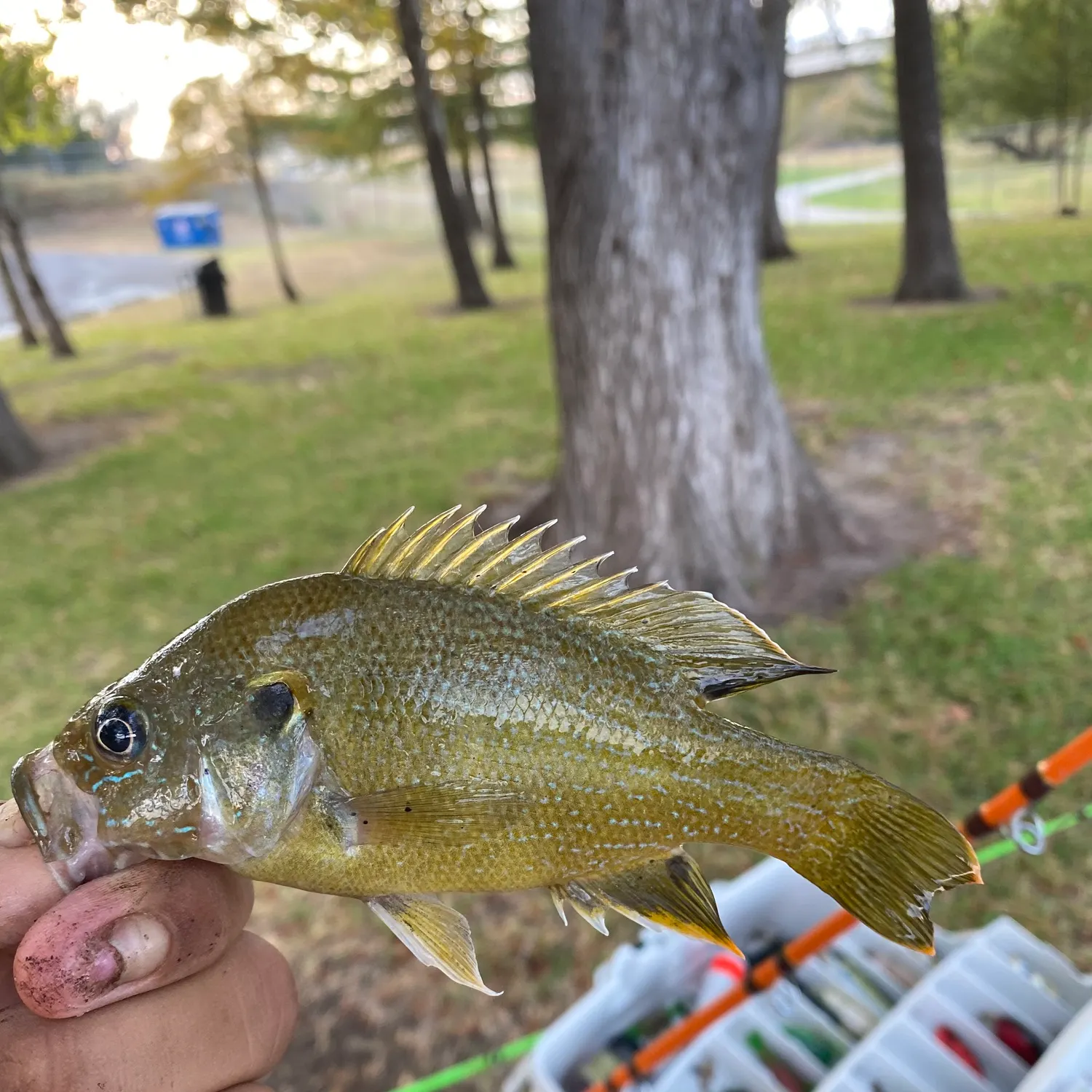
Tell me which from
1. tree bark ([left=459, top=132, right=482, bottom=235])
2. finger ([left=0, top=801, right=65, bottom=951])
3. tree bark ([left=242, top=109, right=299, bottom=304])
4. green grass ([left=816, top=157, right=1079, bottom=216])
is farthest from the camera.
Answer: tree bark ([left=459, top=132, right=482, bottom=235])

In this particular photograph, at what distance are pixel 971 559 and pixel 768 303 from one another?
32.9 feet

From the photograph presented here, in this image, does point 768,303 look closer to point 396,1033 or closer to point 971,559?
point 971,559

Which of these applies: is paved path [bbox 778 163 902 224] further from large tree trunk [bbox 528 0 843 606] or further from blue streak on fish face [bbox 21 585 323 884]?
blue streak on fish face [bbox 21 585 323 884]

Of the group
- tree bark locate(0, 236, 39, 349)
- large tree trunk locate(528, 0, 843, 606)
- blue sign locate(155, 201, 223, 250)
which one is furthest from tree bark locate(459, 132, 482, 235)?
large tree trunk locate(528, 0, 843, 606)

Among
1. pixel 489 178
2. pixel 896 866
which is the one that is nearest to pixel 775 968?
pixel 896 866

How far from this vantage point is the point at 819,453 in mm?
7379

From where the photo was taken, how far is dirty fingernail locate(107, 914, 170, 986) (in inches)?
49.3

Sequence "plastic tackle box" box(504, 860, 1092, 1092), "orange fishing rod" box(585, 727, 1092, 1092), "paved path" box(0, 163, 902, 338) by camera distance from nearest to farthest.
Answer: "orange fishing rod" box(585, 727, 1092, 1092), "plastic tackle box" box(504, 860, 1092, 1092), "paved path" box(0, 163, 902, 338)

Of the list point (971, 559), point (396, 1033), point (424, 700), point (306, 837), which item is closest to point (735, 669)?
point (424, 700)

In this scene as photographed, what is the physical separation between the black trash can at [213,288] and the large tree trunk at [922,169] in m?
16.1

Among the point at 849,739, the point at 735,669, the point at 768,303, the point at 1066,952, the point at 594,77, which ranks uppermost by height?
the point at 594,77

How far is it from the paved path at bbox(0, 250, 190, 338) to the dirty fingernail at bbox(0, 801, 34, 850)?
25.2 m

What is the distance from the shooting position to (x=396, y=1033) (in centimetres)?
314

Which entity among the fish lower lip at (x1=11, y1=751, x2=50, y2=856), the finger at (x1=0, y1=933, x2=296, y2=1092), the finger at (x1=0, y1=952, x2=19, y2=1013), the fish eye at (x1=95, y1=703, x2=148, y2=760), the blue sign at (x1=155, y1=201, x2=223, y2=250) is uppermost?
the blue sign at (x1=155, y1=201, x2=223, y2=250)
